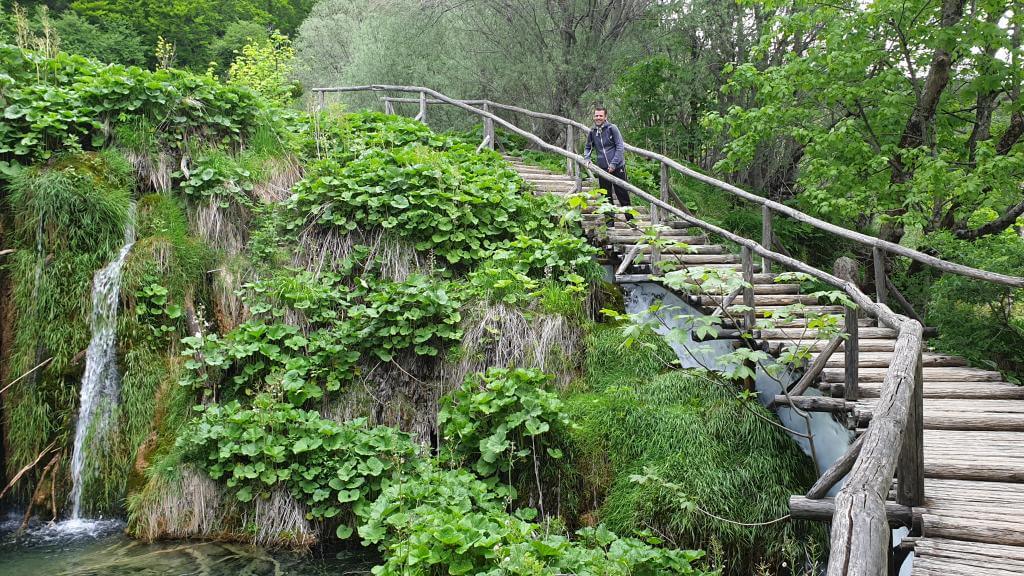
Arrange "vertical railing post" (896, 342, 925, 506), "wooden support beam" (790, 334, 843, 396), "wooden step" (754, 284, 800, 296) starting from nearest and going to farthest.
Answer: "vertical railing post" (896, 342, 925, 506) < "wooden support beam" (790, 334, 843, 396) < "wooden step" (754, 284, 800, 296)

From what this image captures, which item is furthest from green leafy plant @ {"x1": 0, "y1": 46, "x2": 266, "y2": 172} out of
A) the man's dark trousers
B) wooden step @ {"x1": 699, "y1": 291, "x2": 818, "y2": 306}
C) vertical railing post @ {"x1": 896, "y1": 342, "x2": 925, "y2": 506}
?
vertical railing post @ {"x1": 896, "y1": 342, "x2": 925, "y2": 506}

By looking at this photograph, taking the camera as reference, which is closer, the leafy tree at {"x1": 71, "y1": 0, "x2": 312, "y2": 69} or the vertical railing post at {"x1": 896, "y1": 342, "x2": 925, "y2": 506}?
the vertical railing post at {"x1": 896, "y1": 342, "x2": 925, "y2": 506}

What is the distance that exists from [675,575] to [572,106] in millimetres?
10787

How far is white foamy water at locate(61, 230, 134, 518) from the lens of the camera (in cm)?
695

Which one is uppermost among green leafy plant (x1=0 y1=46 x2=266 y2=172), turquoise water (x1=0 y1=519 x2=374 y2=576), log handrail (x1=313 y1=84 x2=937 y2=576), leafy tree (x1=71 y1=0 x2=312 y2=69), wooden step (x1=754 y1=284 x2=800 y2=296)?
leafy tree (x1=71 y1=0 x2=312 y2=69)

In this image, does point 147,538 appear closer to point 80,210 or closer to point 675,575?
point 80,210

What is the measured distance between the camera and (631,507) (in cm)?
578

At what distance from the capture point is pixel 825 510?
4.17 meters

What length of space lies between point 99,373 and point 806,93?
10.3 metres

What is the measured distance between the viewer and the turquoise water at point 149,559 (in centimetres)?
563

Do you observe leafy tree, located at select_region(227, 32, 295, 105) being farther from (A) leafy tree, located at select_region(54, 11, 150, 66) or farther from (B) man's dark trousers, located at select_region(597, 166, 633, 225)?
(A) leafy tree, located at select_region(54, 11, 150, 66)

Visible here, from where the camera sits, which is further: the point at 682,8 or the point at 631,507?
the point at 682,8

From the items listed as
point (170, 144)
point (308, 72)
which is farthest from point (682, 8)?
point (308, 72)

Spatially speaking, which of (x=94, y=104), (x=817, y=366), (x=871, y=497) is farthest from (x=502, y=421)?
(x=94, y=104)
